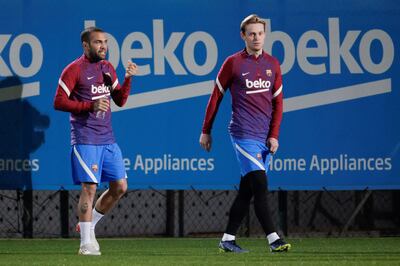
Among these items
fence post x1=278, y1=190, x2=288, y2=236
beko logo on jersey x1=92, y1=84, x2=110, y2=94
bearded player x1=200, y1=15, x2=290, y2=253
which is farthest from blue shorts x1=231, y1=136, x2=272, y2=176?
fence post x1=278, y1=190, x2=288, y2=236

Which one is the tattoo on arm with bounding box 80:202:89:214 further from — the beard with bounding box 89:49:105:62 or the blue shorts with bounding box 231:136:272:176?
the blue shorts with bounding box 231:136:272:176

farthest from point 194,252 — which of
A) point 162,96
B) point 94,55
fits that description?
point 162,96

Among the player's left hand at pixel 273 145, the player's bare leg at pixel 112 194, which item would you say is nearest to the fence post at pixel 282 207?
the player's left hand at pixel 273 145

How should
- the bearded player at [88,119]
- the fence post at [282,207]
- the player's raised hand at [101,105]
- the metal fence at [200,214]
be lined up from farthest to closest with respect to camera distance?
the metal fence at [200,214] < the fence post at [282,207] < the bearded player at [88,119] < the player's raised hand at [101,105]

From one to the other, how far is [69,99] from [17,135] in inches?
99.0

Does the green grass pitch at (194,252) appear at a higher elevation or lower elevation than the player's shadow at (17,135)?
lower

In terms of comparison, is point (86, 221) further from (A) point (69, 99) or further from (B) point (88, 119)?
(A) point (69, 99)

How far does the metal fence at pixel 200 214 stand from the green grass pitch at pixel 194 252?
0.86 metres

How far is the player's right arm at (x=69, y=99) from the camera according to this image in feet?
28.8

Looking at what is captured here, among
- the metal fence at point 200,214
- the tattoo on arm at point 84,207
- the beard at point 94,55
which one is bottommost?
the metal fence at point 200,214

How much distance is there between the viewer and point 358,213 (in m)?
12.9

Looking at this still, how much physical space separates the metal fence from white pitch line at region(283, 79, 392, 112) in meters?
1.48

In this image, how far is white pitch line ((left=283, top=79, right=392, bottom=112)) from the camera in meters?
11.5

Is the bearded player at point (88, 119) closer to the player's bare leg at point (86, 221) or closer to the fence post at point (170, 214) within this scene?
the player's bare leg at point (86, 221)
